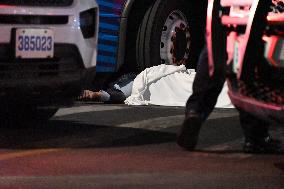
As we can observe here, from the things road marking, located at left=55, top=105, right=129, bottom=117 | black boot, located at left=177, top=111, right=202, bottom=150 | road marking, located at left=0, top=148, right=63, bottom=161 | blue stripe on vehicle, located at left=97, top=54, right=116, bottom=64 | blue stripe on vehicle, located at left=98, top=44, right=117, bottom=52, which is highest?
black boot, located at left=177, top=111, right=202, bottom=150

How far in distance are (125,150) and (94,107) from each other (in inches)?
115

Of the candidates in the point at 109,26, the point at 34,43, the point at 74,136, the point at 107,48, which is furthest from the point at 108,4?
the point at 34,43

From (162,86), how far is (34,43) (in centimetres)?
376

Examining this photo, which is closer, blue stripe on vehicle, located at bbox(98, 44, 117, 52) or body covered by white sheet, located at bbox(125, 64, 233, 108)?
blue stripe on vehicle, located at bbox(98, 44, 117, 52)

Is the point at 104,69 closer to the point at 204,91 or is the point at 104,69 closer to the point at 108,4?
the point at 108,4

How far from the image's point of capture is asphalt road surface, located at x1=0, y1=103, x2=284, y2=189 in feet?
15.8

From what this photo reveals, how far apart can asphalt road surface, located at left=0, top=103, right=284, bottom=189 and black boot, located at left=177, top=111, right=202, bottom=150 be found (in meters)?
0.07

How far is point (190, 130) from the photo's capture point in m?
5.77

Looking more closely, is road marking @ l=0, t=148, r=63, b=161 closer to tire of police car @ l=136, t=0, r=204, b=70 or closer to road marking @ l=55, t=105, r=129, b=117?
road marking @ l=55, t=105, r=129, b=117

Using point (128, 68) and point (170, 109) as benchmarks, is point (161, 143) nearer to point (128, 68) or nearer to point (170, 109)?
point (170, 109)

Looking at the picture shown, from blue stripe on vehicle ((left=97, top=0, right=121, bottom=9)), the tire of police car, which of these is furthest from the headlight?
the tire of police car

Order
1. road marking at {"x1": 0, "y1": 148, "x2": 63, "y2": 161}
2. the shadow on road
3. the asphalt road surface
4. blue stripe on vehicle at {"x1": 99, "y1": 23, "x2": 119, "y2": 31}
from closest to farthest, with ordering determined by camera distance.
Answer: the asphalt road surface
road marking at {"x1": 0, "y1": 148, "x2": 63, "y2": 161}
the shadow on road
blue stripe on vehicle at {"x1": 99, "y1": 23, "x2": 119, "y2": 31}

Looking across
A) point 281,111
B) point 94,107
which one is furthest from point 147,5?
point 281,111

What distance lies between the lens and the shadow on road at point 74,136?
6.22 m
